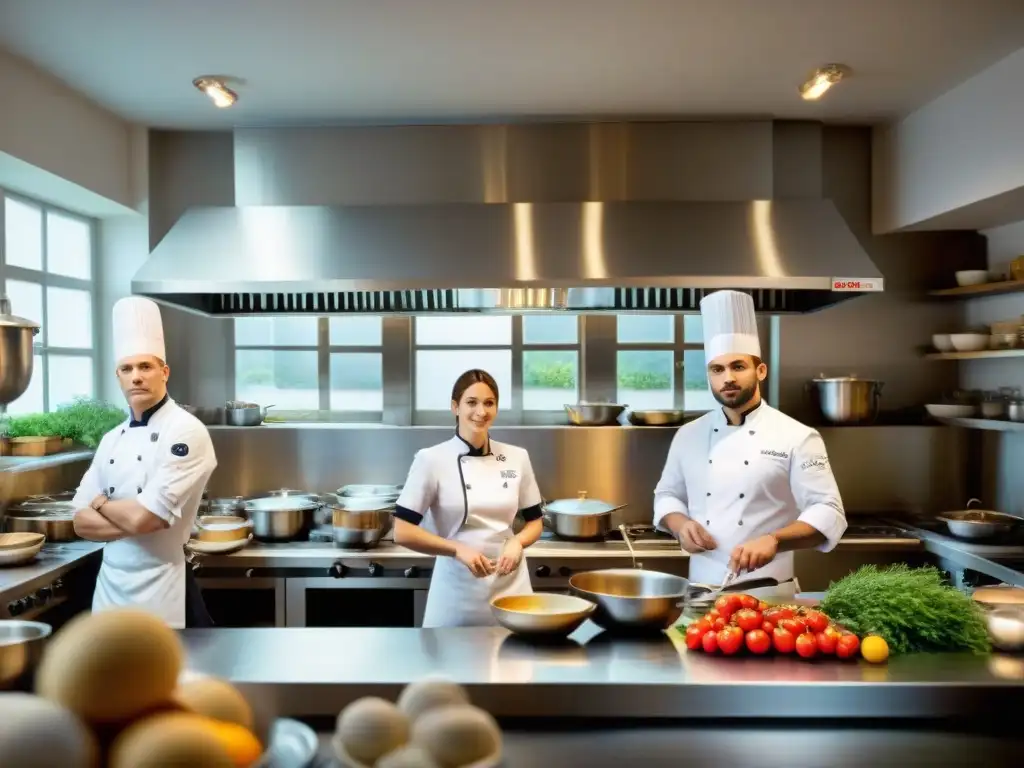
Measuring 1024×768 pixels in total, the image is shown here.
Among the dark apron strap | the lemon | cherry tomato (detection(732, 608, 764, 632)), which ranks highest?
cherry tomato (detection(732, 608, 764, 632))

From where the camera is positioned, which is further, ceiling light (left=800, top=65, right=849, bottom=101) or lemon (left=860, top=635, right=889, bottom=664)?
ceiling light (left=800, top=65, right=849, bottom=101)

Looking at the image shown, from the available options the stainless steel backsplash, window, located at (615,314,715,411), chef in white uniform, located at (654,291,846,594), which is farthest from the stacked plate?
window, located at (615,314,715,411)

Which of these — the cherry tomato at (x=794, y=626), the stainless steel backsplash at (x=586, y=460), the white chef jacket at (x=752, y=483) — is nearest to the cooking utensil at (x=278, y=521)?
the stainless steel backsplash at (x=586, y=460)

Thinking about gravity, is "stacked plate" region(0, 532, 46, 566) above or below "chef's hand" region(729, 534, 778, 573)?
below

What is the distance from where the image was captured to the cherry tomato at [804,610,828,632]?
74.8 inches

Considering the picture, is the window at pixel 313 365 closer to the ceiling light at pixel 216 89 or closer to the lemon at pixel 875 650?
the ceiling light at pixel 216 89

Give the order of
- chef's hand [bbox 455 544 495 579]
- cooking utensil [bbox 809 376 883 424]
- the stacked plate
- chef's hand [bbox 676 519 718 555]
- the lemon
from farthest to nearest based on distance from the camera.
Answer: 1. cooking utensil [bbox 809 376 883 424]
2. the stacked plate
3. chef's hand [bbox 676 519 718 555]
4. chef's hand [bbox 455 544 495 579]
5. the lemon

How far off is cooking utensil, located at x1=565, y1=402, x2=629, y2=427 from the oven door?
4.32ft

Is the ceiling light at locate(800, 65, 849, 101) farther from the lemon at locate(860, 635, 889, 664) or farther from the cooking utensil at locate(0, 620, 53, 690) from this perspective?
the cooking utensil at locate(0, 620, 53, 690)

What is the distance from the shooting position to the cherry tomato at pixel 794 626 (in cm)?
188

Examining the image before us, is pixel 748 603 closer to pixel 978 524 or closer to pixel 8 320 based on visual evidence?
pixel 978 524

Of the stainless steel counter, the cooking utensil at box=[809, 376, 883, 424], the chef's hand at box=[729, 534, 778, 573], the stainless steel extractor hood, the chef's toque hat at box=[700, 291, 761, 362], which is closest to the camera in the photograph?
the stainless steel counter

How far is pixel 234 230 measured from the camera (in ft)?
12.6

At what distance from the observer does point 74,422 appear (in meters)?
3.87
